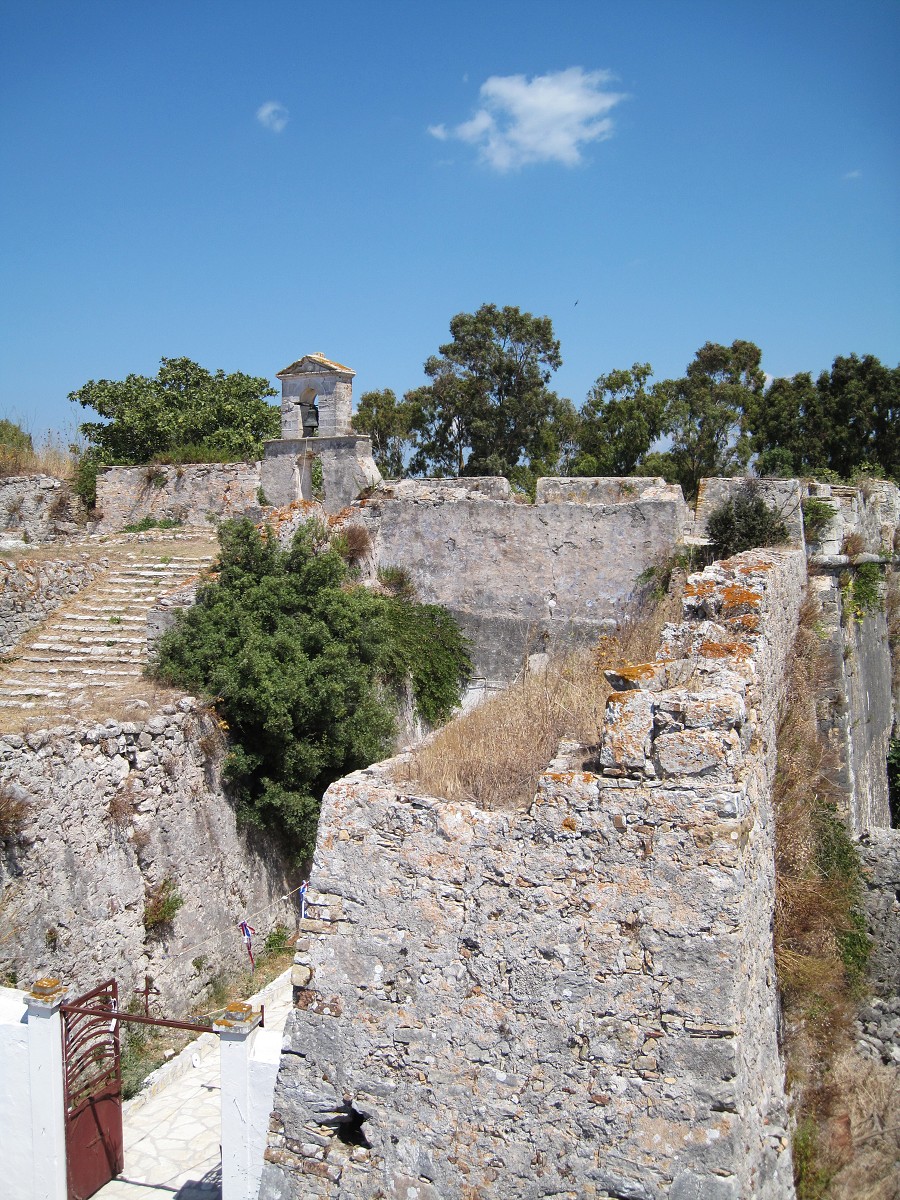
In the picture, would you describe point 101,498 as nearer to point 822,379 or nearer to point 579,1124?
point 579,1124

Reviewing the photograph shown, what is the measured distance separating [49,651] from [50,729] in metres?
3.18

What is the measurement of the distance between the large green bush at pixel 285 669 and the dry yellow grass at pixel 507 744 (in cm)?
457

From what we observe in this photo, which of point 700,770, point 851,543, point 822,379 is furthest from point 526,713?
point 822,379

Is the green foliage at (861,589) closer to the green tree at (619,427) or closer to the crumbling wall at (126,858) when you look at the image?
the crumbling wall at (126,858)

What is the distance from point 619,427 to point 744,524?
20433 mm

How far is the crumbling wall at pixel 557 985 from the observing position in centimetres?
377

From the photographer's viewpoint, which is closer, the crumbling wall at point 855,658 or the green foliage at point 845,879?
the green foliage at point 845,879

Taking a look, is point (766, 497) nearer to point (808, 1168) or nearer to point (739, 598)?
point (739, 598)

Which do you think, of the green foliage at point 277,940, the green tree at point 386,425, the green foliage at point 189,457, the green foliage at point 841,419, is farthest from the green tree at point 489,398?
the green foliage at point 277,940

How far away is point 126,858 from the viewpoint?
874 centimetres

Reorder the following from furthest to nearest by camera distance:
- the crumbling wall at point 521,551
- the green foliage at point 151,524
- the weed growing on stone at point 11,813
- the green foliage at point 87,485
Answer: the green foliage at point 87,485 → the green foliage at point 151,524 → the crumbling wall at point 521,551 → the weed growing on stone at point 11,813

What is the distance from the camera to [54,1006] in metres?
5.93

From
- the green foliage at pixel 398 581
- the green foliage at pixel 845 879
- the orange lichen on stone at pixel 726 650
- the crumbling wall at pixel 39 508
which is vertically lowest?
the green foliage at pixel 845 879

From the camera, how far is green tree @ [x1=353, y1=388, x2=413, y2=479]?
32.4 metres
